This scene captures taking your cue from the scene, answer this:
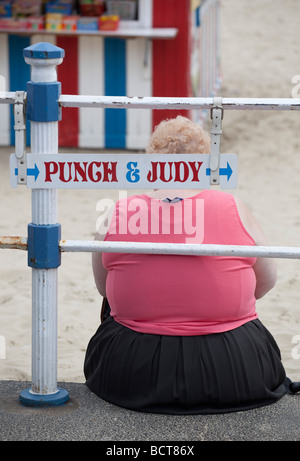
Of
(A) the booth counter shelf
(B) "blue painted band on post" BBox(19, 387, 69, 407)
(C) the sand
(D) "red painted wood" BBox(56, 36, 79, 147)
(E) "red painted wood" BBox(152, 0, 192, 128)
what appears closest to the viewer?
(B) "blue painted band on post" BBox(19, 387, 69, 407)

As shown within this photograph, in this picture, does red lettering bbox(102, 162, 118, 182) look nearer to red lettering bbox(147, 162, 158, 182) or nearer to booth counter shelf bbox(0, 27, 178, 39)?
red lettering bbox(147, 162, 158, 182)

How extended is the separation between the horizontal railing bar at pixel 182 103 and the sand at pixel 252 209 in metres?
1.46

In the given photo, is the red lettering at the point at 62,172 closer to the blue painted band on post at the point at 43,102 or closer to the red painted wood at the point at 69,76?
the blue painted band on post at the point at 43,102

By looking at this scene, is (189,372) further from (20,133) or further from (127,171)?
(20,133)

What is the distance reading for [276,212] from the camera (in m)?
6.24

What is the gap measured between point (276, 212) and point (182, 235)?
3.87m

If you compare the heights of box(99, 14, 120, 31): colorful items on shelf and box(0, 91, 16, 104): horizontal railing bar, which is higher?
box(99, 14, 120, 31): colorful items on shelf

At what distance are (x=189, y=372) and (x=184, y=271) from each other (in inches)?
11.4

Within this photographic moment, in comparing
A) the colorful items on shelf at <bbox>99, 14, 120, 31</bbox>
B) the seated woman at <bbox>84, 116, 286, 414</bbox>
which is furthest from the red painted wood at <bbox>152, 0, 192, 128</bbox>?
the seated woman at <bbox>84, 116, 286, 414</bbox>

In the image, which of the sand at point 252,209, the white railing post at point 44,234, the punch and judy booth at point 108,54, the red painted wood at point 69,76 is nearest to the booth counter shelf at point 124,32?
the punch and judy booth at point 108,54

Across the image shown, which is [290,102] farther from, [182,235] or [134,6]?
[134,6]

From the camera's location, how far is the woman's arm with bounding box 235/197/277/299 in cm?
253

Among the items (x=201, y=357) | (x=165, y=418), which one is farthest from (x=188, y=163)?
(x=165, y=418)
